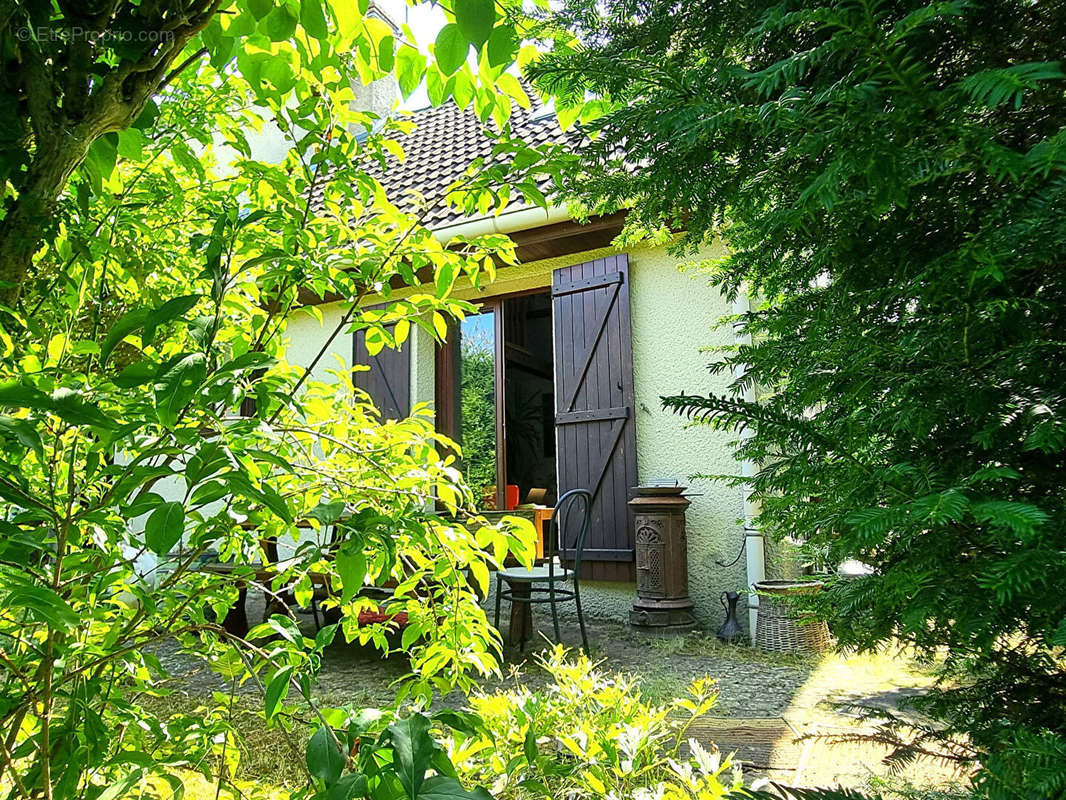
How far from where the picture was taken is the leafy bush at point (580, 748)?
99 centimetres

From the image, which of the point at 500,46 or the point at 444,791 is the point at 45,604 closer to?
the point at 444,791

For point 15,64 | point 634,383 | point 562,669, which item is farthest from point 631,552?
point 15,64

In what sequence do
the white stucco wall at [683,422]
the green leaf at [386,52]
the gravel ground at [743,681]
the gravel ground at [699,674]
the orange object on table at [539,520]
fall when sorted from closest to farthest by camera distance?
the green leaf at [386,52], the gravel ground at [743,681], the gravel ground at [699,674], the white stucco wall at [683,422], the orange object on table at [539,520]

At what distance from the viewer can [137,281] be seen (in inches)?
46.5

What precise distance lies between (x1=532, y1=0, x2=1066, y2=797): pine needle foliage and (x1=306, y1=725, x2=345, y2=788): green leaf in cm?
56

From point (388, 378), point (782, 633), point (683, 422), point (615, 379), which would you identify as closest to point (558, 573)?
point (782, 633)

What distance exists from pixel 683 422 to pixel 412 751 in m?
4.33

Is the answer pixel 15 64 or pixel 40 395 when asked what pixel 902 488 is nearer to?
pixel 40 395

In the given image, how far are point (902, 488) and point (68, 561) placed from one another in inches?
36.1

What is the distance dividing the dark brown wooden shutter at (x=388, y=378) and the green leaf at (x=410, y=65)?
5.11 metres

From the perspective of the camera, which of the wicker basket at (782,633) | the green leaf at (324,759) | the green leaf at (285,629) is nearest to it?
the green leaf at (324,759)

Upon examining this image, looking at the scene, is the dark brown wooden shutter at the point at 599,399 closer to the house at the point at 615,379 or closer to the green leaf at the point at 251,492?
the house at the point at 615,379

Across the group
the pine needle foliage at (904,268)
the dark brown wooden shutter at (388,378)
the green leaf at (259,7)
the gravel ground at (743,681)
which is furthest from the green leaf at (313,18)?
the dark brown wooden shutter at (388,378)

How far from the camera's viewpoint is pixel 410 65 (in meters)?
0.91
